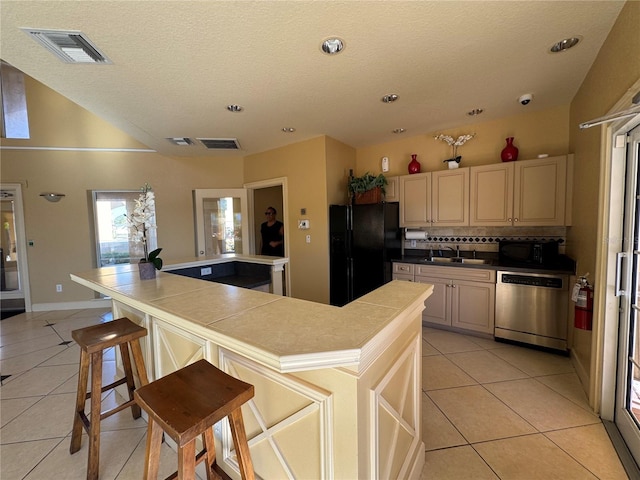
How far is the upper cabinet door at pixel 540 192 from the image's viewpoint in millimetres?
2768

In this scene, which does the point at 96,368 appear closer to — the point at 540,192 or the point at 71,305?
the point at 540,192

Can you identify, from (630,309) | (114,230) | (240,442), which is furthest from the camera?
(114,230)

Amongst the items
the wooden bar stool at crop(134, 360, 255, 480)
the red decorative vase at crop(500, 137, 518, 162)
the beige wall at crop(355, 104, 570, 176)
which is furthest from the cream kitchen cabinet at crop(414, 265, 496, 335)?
the wooden bar stool at crop(134, 360, 255, 480)

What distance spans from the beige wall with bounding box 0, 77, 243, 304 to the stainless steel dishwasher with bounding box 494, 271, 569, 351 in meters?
4.37

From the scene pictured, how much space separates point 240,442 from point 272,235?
4032 mm

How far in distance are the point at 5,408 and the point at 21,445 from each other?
0.65 meters

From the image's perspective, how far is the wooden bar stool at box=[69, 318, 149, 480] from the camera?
1448 mm

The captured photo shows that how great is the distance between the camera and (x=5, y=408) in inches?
82.1

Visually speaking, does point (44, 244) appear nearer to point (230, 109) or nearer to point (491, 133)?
point (230, 109)

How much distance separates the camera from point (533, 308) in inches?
108

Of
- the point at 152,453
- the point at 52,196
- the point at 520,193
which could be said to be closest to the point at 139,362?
the point at 152,453

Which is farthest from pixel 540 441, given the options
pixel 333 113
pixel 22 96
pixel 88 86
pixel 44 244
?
pixel 22 96

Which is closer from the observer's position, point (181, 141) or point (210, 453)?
point (210, 453)

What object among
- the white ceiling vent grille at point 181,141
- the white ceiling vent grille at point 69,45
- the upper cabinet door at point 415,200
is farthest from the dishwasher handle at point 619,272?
the white ceiling vent grille at point 181,141
